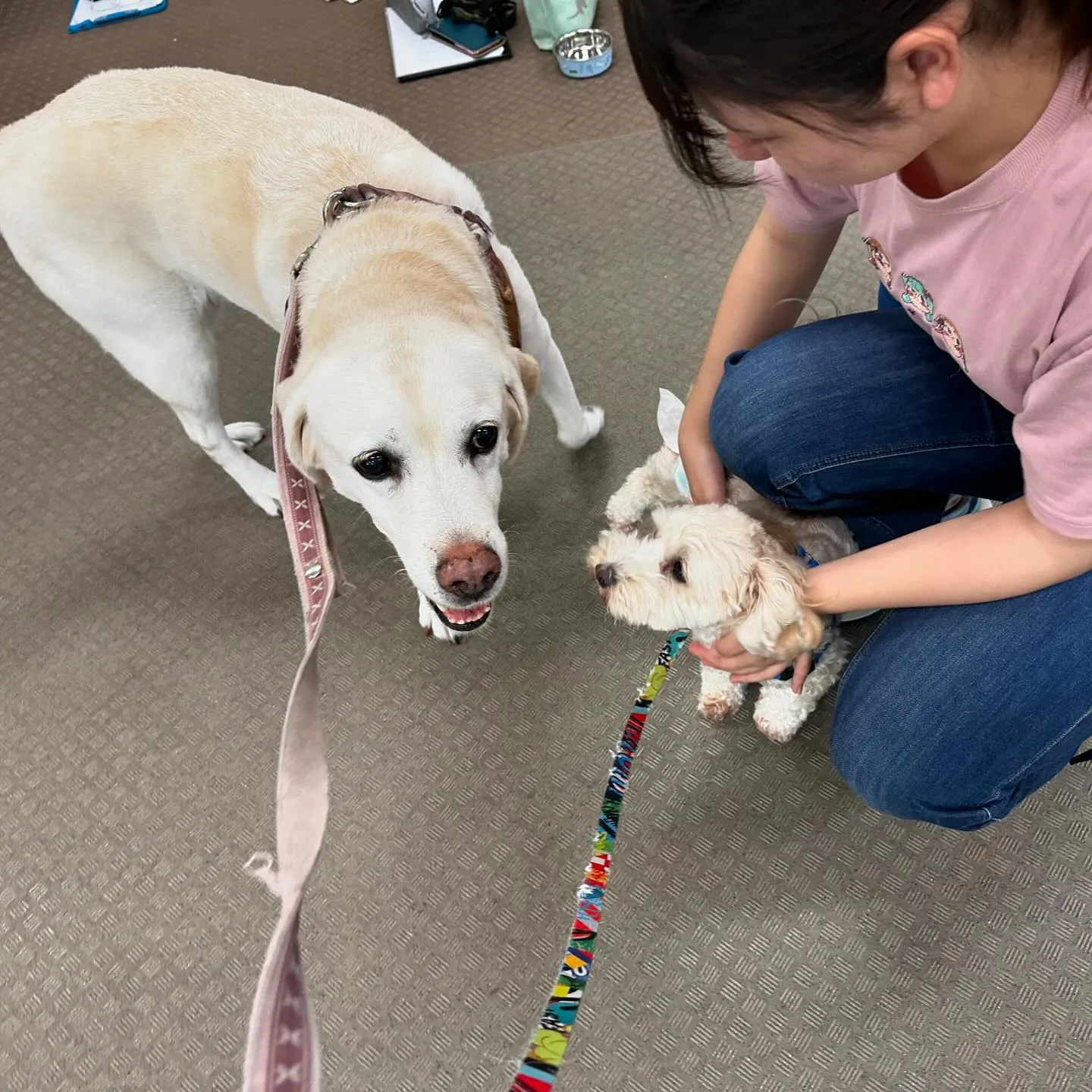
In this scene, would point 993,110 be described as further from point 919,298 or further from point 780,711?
point 780,711

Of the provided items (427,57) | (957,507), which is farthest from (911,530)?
(427,57)

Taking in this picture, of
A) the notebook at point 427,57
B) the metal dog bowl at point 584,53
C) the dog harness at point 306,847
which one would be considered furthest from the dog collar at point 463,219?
the notebook at point 427,57

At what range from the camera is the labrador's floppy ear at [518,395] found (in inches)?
47.5

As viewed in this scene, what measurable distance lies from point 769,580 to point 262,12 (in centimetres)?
301

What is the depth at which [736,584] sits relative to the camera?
3.34 ft

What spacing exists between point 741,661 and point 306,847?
23.4 inches

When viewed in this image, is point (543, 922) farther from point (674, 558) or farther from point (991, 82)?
point (991, 82)

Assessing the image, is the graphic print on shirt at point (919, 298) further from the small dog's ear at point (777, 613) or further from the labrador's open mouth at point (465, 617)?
the labrador's open mouth at point (465, 617)

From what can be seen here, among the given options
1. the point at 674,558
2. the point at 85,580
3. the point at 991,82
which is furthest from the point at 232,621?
the point at 991,82

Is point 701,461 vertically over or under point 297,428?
under

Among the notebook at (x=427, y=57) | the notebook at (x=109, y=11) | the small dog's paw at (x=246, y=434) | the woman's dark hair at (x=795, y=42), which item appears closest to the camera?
the woman's dark hair at (x=795, y=42)

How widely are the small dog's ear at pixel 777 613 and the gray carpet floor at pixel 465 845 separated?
0.40 m

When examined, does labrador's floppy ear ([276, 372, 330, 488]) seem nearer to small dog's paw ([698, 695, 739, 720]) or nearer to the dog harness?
the dog harness

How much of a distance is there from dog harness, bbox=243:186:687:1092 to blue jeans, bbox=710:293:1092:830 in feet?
0.93
